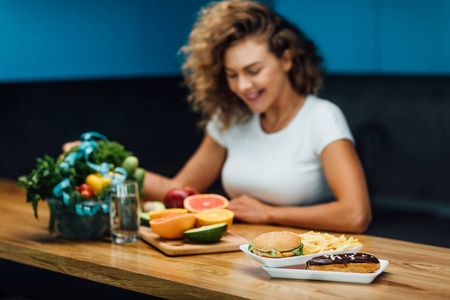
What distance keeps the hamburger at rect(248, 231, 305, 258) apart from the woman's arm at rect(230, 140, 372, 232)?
21.0 inches

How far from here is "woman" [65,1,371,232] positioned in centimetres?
211

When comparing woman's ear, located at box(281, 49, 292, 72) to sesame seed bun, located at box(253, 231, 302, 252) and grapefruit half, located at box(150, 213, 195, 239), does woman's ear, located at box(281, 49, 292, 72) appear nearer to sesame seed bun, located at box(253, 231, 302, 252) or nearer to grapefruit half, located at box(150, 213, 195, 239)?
grapefruit half, located at box(150, 213, 195, 239)

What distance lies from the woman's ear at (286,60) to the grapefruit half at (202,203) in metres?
0.64

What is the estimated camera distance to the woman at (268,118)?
2.11 metres

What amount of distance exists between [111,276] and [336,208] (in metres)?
0.75

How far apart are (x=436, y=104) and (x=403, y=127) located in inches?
7.3

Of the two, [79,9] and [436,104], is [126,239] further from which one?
[436,104]

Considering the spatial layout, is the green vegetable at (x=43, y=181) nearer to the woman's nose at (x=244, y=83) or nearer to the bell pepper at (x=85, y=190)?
the bell pepper at (x=85, y=190)

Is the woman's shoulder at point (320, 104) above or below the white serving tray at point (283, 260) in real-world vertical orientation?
above

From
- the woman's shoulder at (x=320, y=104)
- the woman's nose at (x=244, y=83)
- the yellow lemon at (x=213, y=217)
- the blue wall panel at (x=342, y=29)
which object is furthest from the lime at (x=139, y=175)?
the blue wall panel at (x=342, y=29)

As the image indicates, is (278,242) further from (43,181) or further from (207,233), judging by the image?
(43,181)

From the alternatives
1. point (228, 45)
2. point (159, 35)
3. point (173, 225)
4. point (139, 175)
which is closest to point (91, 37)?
point (159, 35)

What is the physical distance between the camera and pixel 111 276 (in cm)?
156

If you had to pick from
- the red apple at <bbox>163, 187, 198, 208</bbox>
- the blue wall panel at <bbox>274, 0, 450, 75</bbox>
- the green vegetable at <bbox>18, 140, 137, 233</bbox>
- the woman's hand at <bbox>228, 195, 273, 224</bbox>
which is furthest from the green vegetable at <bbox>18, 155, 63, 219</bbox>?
the blue wall panel at <bbox>274, 0, 450, 75</bbox>
